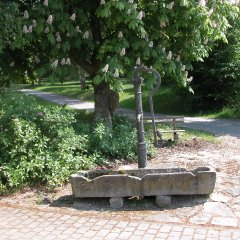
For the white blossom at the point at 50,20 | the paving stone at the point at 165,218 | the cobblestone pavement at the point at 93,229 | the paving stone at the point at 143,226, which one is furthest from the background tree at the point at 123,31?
the paving stone at the point at 143,226

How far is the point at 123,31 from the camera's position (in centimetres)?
1002

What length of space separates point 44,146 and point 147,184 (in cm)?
220

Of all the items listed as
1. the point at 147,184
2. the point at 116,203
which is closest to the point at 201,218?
the point at 147,184

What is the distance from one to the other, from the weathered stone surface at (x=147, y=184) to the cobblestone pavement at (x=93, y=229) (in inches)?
21.4

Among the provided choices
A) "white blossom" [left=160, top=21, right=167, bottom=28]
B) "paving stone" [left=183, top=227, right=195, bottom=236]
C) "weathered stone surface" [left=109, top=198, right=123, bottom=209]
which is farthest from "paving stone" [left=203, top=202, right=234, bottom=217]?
"white blossom" [left=160, top=21, right=167, bottom=28]

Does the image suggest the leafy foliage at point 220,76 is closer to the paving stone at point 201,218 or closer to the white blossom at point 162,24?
the white blossom at point 162,24

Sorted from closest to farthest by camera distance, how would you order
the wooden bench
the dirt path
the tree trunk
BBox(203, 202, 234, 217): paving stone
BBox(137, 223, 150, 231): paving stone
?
BBox(137, 223, 150, 231): paving stone
the dirt path
BBox(203, 202, 234, 217): paving stone
the wooden bench
the tree trunk

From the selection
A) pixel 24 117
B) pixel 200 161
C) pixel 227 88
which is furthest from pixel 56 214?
pixel 227 88

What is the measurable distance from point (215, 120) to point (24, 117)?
40.2 ft

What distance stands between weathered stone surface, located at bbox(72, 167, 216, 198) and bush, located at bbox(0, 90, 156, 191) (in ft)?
3.43

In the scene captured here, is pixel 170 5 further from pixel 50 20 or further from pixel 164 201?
pixel 164 201

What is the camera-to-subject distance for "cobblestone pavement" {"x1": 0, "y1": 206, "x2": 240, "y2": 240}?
518cm

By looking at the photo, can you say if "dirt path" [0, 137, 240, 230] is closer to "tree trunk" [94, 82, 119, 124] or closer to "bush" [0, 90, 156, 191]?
"bush" [0, 90, 156, 191]

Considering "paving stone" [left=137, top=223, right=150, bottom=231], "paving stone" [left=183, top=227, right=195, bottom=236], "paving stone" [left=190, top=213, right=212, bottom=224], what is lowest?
"paving stone" [left=190, top=213, right=212, bottom=224]
